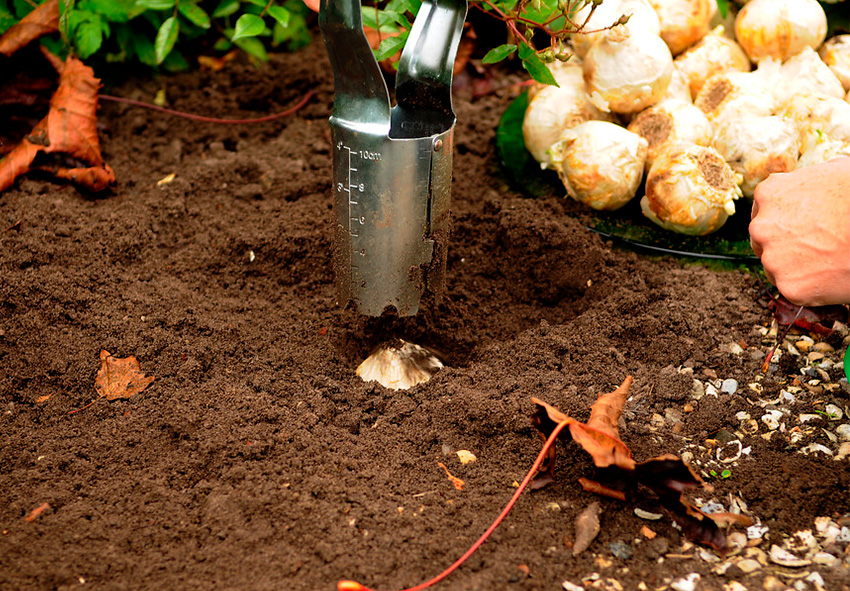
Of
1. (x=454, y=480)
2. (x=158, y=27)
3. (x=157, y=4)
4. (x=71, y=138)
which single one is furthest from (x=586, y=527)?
(x=158, y=27)

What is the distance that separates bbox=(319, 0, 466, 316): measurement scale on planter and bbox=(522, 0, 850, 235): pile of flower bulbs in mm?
766

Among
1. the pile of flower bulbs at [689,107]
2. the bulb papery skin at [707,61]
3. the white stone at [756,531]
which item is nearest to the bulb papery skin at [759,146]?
the pile of flower bulbs at [689,107]

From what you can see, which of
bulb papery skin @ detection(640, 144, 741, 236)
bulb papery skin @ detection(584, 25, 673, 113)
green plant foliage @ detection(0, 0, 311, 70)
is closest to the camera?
bulb papery skin @ detection(640, 144, 741, 236)

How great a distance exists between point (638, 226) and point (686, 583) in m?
1.28

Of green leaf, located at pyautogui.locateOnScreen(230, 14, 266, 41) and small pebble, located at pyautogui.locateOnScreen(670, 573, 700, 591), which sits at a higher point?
green leaf, located at pyautogui.locateOnScreen(230, 14, 266, 41)

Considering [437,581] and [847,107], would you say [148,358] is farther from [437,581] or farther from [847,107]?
[847,107]

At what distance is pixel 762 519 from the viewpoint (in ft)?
4.89

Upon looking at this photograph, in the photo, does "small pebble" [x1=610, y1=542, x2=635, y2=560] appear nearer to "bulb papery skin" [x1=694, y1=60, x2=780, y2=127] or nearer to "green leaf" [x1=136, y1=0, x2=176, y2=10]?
"bulb papery skin" [x1=694, y1=60, x2=780, y2=127]

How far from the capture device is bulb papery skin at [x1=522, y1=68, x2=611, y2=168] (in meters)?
2.44

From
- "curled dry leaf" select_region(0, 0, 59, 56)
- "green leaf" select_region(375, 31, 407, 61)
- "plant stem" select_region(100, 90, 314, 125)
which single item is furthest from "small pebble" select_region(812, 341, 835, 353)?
"curled dry leaf" select_region(0, 0, 59, 56)

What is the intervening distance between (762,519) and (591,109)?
1.43 m

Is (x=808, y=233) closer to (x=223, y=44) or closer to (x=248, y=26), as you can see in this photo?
(x=248, y=26)

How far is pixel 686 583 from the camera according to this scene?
1340 mm

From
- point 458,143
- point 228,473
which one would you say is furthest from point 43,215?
point 458,143
